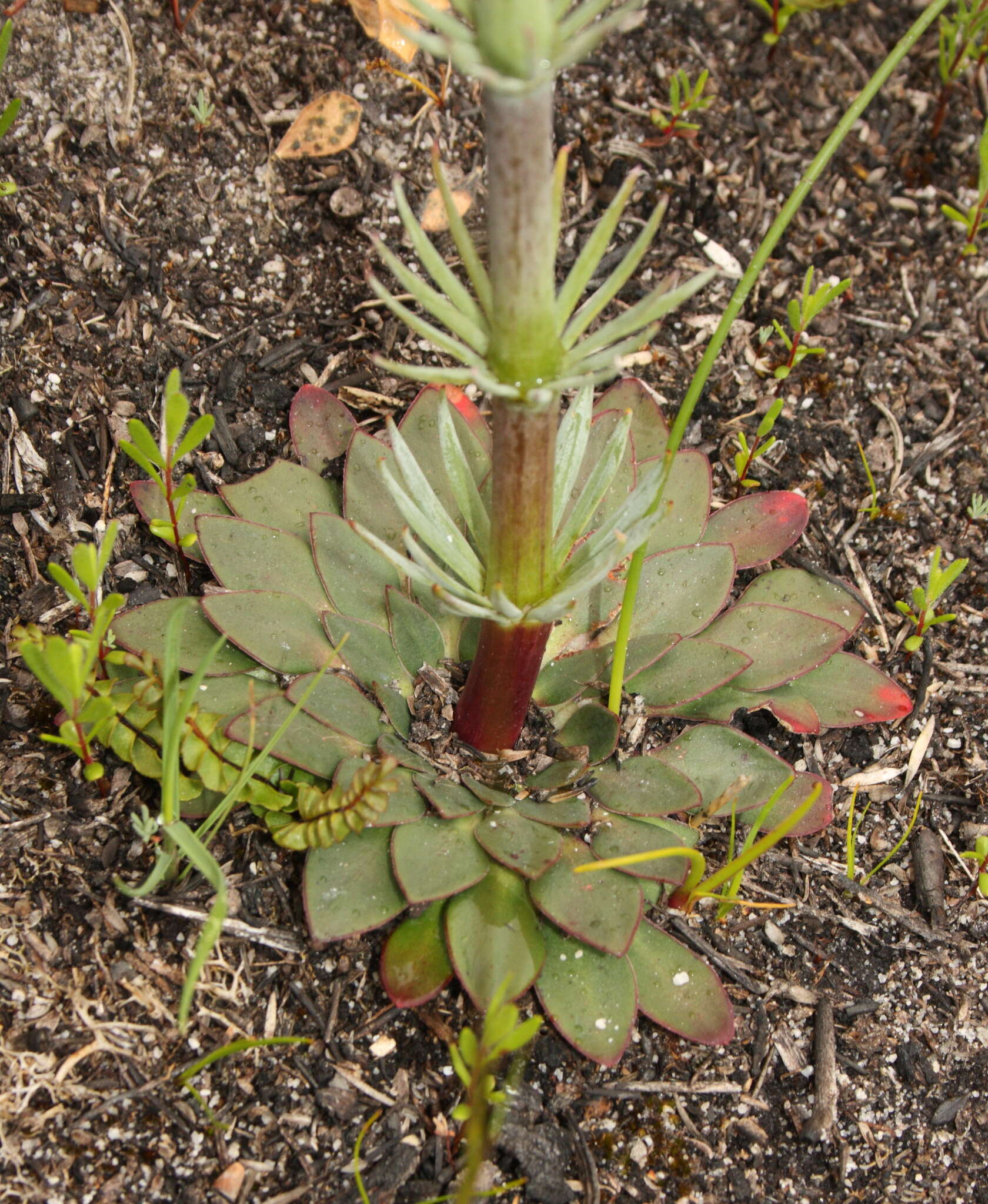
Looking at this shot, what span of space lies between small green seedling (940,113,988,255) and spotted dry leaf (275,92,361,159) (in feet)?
6.51

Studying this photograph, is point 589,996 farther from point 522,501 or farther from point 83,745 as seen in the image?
point 83,745

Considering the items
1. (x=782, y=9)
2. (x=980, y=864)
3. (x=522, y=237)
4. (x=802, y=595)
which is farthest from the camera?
(x=782, y=9)

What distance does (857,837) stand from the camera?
3002 millimetres

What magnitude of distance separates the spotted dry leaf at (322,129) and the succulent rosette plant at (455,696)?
107 cm

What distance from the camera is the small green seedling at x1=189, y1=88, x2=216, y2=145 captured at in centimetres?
340

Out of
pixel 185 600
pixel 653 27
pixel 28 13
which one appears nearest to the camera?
pixel 185 600

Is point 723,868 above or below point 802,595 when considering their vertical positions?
below

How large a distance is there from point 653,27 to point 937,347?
62.2 inches

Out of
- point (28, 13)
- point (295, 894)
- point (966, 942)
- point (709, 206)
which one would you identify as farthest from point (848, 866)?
point (28, 13)

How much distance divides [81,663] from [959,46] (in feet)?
13.1

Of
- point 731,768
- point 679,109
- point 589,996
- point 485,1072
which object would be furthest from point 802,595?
point 679,109

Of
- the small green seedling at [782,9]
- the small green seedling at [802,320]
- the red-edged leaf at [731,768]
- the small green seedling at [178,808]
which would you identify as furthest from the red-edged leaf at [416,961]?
the small green seedling at [782,9]

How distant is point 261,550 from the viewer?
2787mm

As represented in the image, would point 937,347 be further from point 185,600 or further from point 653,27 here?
point 185,600
